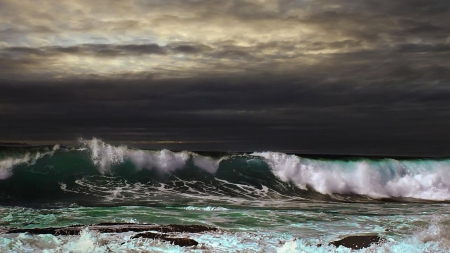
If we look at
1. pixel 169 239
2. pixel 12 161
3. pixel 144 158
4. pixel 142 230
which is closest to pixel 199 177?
pixel 144 158

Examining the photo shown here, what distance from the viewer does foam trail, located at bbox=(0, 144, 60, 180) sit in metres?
18.4

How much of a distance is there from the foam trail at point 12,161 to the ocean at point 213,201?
64 mm

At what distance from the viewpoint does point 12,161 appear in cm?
1911

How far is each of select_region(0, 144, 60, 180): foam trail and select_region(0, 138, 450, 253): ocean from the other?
6 centimetres

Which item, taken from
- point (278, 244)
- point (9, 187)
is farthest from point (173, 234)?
point (9, 187)

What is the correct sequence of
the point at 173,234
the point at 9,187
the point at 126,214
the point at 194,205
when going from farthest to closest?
the point at 9,187 → the point at 194,205 → the point at 126,214 → the point at 173,234

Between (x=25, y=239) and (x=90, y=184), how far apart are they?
9.86m

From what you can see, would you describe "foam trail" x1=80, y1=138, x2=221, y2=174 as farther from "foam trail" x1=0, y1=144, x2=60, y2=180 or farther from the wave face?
"foam trail" x1=0, y1=144, x2=60, y2=180

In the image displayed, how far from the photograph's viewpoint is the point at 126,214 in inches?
425

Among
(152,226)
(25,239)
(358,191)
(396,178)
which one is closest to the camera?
(25,239)

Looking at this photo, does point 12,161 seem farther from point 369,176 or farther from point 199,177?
point 369,176

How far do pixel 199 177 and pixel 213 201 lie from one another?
5351 millimetres

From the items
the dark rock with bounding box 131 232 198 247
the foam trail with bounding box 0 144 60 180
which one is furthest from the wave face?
the dark rock with bounding box 131 232 198 247

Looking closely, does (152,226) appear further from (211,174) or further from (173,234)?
(211,174)
